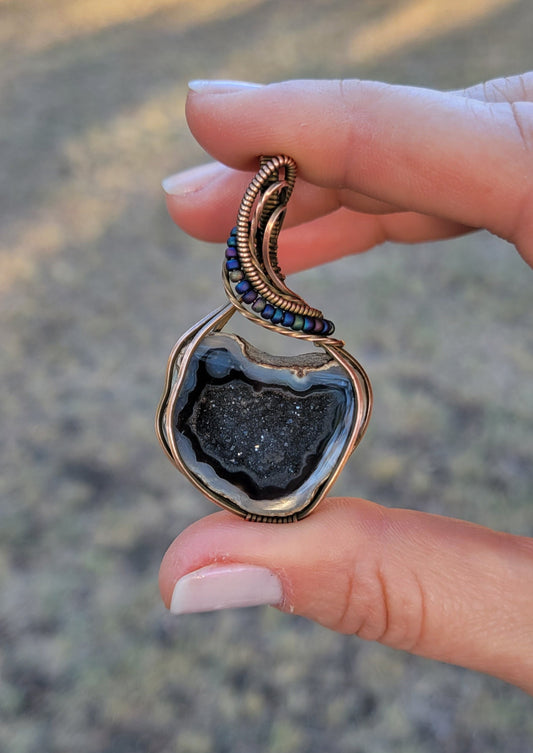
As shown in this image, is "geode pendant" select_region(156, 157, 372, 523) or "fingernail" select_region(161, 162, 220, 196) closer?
"geode pendant" select_region(156, 157, 372, 523)

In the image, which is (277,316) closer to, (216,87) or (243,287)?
(243,287)

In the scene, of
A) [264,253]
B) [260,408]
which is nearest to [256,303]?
[264,253]

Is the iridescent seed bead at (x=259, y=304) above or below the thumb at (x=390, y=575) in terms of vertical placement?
above

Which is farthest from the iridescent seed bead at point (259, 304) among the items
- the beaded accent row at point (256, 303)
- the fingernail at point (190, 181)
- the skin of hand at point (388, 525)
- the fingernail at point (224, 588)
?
the fingernail at point (190, 181)

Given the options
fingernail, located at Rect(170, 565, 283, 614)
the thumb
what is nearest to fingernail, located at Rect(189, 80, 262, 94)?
the thumb

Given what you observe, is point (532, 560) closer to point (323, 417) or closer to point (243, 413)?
point (323, 417)

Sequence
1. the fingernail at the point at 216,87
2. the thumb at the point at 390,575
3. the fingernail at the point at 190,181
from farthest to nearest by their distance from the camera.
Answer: the fingernail at the point at 190,181, the fingernail at the point at 216,87, the thumb at the point at 390,575

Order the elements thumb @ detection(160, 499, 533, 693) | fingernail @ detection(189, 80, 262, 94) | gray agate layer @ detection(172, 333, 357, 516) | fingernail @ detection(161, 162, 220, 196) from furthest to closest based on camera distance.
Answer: fingernail @ detection(161, 162, 220, 196), fingernail @ detection(189, 80, 262, 94), gray agate layer @ detection(172, 333, 357, 516), thumb @ detection(160, 499, 533, 693)

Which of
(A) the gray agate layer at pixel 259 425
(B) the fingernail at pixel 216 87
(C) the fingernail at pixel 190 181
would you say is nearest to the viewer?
(A) the gray agate layer at pixel 259 425

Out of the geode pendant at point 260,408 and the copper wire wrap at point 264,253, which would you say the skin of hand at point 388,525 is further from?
the copper wire wrap at point 264,253

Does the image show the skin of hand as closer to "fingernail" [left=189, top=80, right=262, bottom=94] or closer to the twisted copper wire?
"fingernail" [left=189, top=80, right=262, bottom=94]
